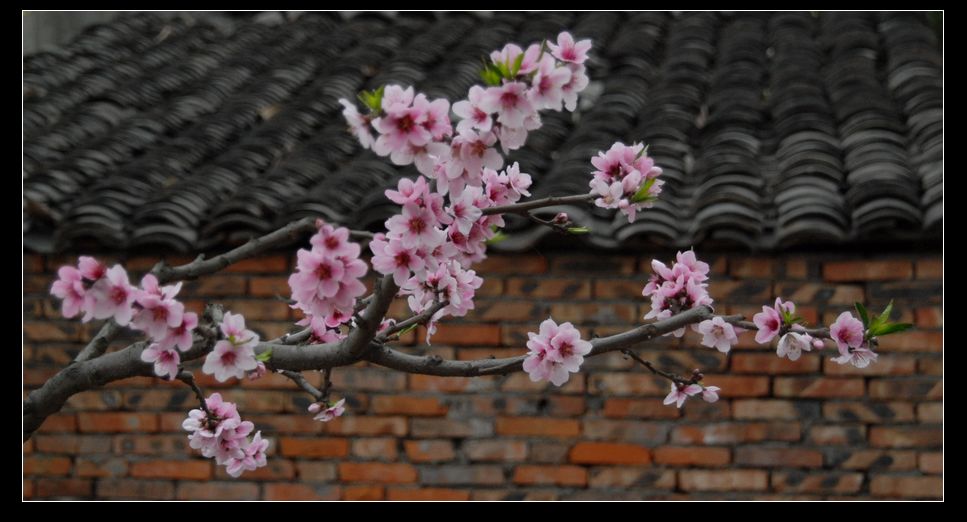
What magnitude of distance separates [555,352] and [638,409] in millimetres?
2193

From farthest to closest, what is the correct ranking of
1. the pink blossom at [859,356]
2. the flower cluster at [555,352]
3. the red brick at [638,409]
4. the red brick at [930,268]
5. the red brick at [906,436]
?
the red brick at [638,409] < the red brick at [906,436] < the red brick at [930,268] < the pink blossom at [859,356] < the flower cluster at [555,352]

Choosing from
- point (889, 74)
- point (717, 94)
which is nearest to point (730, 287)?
point (717, 94)

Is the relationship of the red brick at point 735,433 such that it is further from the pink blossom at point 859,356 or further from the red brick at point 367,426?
the pink blossom at point 859,356

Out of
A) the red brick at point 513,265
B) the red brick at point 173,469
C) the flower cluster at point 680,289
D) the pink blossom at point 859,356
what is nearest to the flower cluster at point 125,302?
the flower cluster at point 680,289

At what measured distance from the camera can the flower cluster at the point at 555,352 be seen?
187 cm

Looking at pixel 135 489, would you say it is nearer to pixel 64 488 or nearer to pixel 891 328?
pixel 64 488

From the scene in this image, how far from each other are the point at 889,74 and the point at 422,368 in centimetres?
360

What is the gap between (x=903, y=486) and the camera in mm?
3877

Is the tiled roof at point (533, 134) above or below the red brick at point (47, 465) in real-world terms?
above

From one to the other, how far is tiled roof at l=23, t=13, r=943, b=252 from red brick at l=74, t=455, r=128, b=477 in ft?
2.72

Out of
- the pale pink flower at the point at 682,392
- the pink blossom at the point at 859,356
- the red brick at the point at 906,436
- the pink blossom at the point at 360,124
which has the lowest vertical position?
the red brick at the point at 906,436

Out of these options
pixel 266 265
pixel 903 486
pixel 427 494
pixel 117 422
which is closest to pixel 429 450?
pixel 427 494

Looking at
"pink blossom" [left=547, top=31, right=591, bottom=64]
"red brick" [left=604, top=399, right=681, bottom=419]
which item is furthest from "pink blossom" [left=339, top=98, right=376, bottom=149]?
"red brick" [left=604, top=399, right=681, bottom=419]

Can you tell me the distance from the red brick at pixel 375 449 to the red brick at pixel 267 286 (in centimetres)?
63
